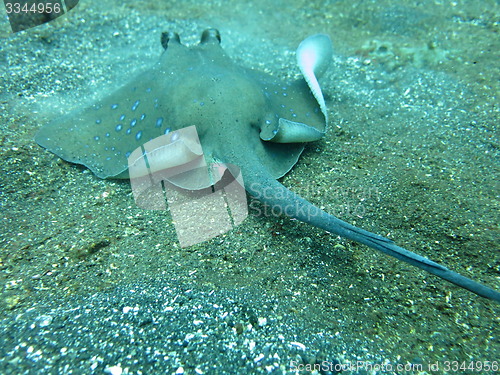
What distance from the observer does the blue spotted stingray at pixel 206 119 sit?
2871mm

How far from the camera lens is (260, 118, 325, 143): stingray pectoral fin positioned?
2980mm

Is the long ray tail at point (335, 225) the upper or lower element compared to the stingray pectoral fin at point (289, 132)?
lower

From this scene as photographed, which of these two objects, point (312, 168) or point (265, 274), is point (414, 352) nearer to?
point (265, 274)

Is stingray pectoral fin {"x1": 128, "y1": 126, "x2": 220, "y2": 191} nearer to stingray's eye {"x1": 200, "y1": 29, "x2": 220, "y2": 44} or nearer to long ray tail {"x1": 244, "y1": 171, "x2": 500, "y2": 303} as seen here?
long ray tail {"x1": 244, "y1": 171, "x2": 500, "y2": 303}

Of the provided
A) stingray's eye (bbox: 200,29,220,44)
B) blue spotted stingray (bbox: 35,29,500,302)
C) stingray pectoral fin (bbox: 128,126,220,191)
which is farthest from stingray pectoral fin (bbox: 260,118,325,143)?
stingray's eye (bbox: 200,29,220,44)

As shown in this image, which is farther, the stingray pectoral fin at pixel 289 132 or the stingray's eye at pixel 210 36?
the stingray's eye at pixel 210 36

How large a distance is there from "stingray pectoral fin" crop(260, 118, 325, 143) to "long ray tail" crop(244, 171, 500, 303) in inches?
21.7

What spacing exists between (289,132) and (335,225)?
1164 mm

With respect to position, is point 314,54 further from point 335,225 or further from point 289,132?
point 335,225

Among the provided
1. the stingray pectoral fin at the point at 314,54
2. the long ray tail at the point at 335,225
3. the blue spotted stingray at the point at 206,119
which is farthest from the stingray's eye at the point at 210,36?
the long ray tail at the point at 335,225

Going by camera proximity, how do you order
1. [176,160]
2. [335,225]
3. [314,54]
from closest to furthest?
1. [335,225]
2. [176,160]
3. [314,54]

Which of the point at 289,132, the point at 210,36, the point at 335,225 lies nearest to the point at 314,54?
the point at 210,36

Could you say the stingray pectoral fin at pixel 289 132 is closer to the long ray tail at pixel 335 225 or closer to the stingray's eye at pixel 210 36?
the long ray tail at pixel 335 225

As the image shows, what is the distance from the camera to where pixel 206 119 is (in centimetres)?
291
